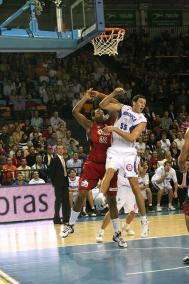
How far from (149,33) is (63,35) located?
20.0 m

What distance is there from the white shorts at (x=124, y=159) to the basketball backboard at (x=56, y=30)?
1.72m

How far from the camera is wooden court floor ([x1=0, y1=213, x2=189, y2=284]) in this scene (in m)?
6.42

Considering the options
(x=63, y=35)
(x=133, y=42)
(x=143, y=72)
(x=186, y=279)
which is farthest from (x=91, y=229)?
(x=133, y=42)

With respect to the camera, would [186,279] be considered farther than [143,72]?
No

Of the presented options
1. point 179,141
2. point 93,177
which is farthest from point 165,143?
point 93,177

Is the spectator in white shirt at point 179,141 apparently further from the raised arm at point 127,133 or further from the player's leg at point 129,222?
the raised arm at point 127,133

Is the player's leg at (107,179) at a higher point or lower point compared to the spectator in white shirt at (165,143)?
higher

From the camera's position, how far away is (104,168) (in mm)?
9164

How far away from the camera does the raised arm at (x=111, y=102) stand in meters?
8.63

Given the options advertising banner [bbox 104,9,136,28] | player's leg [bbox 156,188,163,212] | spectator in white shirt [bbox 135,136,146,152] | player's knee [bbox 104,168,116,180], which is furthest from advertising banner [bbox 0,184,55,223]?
advertising banner [bbox 104,9,136,28]

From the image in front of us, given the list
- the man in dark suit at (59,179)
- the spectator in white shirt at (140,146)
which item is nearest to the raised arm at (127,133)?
the man in dark suit at (59,179)

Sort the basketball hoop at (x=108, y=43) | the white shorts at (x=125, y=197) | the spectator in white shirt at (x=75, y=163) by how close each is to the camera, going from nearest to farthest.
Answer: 1. the white shorts at (x=125, y=197)
2. the basketball hoop at (x=108, y=43)
3. the spectator in white shirt at (x=75, y=163)

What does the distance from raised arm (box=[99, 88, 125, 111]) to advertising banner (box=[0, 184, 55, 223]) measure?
23.2ft

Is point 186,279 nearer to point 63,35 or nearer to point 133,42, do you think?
point 63,35
